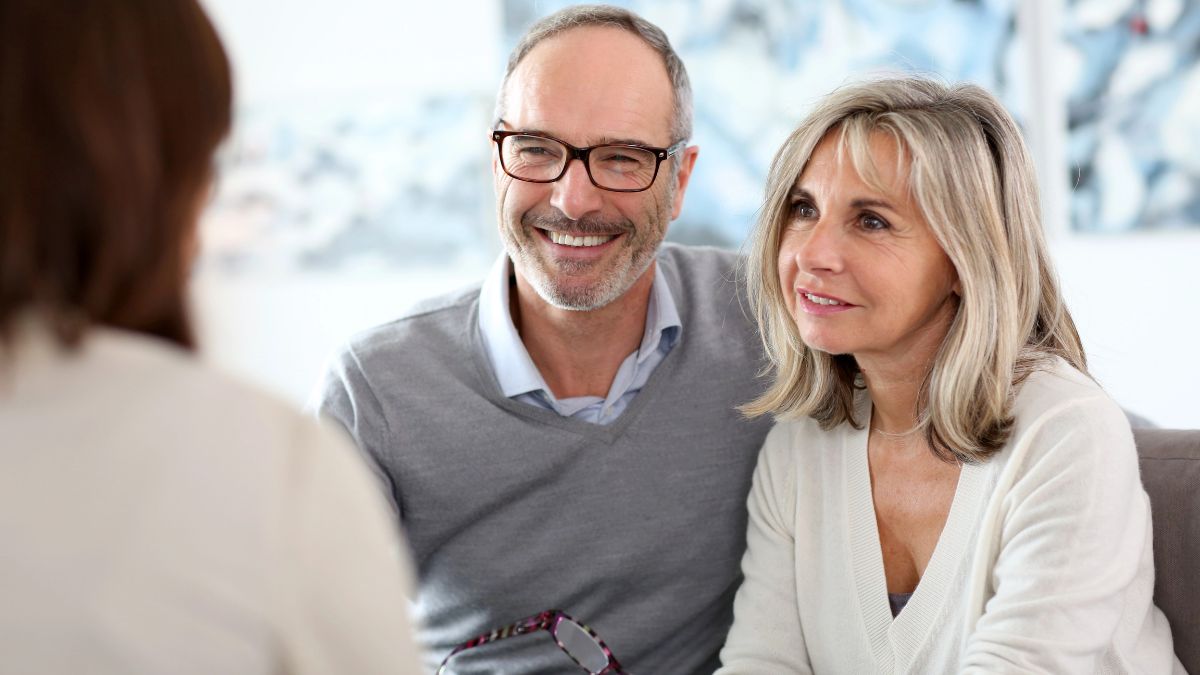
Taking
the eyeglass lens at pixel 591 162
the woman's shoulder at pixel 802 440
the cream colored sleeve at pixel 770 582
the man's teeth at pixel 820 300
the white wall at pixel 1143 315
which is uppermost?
the eyeglass lens at pixel 591 162

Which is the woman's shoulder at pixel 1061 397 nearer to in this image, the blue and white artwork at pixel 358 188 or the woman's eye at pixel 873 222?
the woman's eye at pixel 873 222

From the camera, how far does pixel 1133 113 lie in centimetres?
381

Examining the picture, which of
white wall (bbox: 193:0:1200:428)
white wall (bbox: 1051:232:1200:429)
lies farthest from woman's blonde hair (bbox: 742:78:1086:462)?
white wall (bbox: 193:0:1200:428)

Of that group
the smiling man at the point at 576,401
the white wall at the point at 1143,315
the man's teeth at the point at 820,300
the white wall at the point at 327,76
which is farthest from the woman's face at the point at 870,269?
the white wall at the point at 327,76

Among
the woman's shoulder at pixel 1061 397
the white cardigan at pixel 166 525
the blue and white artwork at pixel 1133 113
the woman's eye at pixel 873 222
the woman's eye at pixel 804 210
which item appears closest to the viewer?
the white cardigan at pixel 166 525

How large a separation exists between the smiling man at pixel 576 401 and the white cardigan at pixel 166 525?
101 centimetres

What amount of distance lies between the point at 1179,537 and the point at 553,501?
2.92ft

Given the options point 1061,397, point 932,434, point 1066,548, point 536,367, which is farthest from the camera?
point 536,367

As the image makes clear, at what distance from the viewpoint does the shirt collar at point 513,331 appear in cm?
191

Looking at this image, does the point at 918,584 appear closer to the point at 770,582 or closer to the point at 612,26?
the point at 770,582

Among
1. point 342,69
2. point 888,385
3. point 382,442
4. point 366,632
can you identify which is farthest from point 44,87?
point 342,69

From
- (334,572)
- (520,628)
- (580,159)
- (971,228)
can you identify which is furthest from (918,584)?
(334,572)

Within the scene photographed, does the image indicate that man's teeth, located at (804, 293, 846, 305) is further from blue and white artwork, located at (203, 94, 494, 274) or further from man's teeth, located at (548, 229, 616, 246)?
blue and white artwork, located at (203, 94, 494, 274)

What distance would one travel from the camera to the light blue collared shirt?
1917 mm
